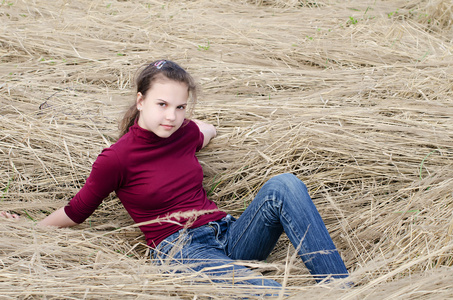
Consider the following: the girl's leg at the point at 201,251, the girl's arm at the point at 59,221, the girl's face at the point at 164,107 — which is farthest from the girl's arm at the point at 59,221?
the girl's face at the point at 164,107

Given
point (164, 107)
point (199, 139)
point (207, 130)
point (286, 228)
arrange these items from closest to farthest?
point (286, 228) → point (164, 107) → point (199, 139) → point (207, 130)

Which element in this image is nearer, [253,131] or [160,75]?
[160,75]

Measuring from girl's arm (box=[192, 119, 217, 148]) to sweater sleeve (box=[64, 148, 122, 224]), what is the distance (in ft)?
2.30

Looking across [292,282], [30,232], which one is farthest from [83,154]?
[292,282]

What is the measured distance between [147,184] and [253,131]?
2.83 ft

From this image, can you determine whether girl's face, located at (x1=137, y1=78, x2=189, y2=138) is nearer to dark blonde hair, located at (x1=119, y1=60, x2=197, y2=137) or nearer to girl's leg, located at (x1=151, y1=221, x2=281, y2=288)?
dark blonde hair, located at (x1=119, y1=60, x2=197, y2=137)

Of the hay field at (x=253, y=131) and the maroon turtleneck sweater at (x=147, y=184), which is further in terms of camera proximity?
the maroon turtleneck sweater at (x=147, y=184)

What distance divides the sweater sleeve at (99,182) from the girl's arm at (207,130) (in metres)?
0.70

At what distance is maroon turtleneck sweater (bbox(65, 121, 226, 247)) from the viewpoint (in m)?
2.08

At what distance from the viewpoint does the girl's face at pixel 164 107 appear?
83.4 inches

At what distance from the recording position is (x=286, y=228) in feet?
6.67

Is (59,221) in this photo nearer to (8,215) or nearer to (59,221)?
(59,221)

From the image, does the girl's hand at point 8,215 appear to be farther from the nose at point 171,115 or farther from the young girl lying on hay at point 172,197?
the nose at point 171,115

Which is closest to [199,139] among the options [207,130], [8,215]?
[207,130]
